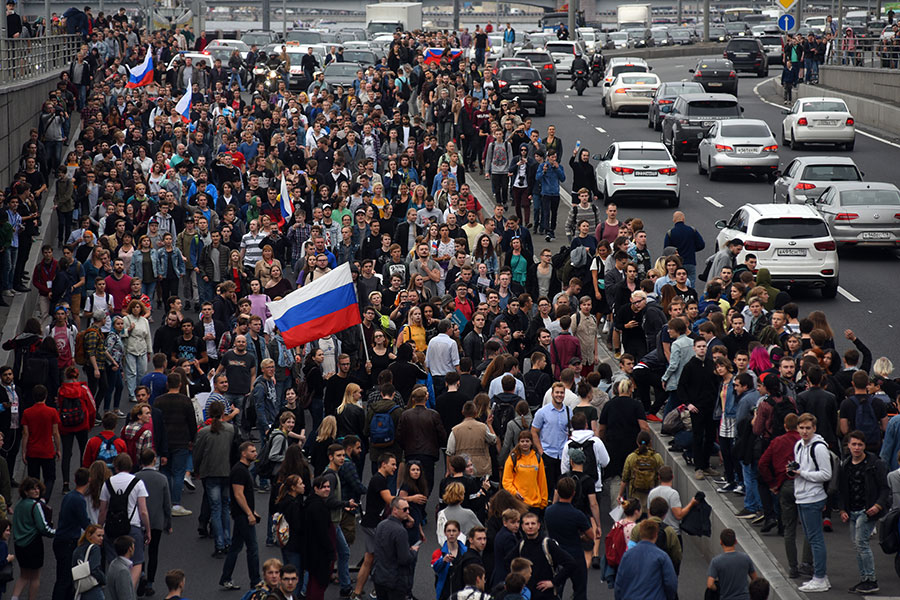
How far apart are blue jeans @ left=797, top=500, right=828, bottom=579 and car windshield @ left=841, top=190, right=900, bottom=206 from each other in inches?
560

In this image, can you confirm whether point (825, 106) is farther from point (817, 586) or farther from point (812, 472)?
point (817, 586)

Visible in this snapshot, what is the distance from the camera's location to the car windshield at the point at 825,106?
39175 millimetres

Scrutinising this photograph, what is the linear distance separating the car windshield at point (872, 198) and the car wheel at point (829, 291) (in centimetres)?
304

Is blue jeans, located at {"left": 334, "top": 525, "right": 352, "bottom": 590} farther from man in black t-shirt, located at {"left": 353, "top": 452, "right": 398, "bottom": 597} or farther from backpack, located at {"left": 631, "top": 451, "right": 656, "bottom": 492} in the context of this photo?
backpack, located at {"left": 631, "top": 451, "right": 656, "bottom": 492}

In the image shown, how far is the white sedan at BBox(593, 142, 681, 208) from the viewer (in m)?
29.6

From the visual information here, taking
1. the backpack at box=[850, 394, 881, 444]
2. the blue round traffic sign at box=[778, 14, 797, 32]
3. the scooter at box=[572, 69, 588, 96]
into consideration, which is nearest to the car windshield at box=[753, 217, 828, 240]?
the backpack at box=[850, 394, 881, 444]

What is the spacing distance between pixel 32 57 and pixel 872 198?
20.3 meters

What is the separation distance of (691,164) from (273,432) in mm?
25468

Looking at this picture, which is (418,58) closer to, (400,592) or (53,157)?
(53,157)

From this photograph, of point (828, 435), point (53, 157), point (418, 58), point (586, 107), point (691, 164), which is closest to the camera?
point (828, 435)

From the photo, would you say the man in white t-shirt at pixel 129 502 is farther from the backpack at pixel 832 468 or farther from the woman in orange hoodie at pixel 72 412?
the backpack at pixel 832 468

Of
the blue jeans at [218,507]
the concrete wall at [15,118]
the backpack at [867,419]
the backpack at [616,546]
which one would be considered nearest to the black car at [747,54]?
the concrete wall at [15,118]

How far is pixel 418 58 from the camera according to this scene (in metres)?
41.8

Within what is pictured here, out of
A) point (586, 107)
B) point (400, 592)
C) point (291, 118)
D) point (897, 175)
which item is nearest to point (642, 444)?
point (400, 592)
